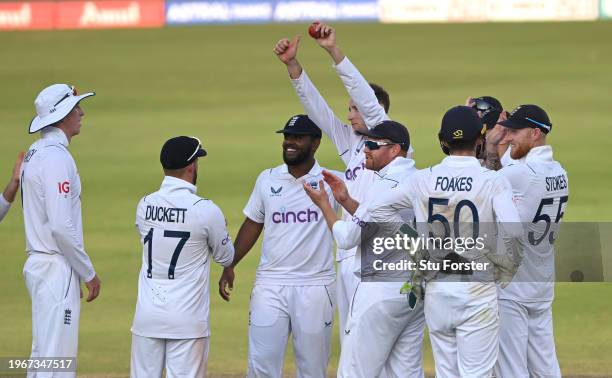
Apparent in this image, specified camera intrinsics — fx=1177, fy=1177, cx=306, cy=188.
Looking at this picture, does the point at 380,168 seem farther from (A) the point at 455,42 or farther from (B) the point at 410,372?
(A) the point at 455,42

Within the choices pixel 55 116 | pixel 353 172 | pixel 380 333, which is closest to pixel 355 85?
pixel 353 172

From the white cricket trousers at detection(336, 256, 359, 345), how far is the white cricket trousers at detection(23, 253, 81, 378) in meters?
1.64

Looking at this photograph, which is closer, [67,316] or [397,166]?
[397,166]

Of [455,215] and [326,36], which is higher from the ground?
[326,36]

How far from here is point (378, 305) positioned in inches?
257

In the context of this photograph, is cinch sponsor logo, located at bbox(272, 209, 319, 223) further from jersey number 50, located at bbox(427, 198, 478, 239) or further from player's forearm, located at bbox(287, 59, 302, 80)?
jersey number 50, located at bbox(427, 198, 478, 239)

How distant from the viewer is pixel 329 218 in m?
6.52

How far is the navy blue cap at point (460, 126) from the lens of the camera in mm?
6219

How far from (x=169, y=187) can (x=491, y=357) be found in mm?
2022

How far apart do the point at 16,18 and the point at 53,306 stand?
85.0ft

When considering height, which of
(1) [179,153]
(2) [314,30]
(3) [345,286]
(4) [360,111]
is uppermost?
(2) [314,30]

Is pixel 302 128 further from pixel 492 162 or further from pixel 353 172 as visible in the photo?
pixel 492 162

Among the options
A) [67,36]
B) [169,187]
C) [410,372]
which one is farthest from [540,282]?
[67,36]

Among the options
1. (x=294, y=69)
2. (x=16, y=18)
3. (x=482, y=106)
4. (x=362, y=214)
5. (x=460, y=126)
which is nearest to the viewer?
(x=460, y=126)
